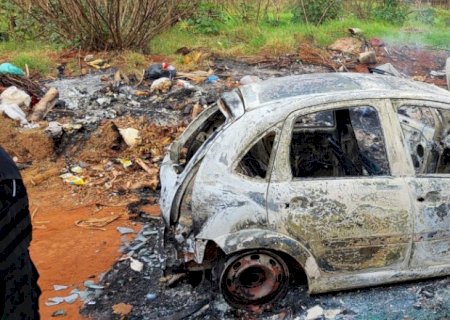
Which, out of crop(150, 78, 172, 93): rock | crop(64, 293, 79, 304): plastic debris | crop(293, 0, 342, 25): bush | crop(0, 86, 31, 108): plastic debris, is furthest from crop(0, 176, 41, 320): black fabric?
crop(293, 0, 342, 25): bush

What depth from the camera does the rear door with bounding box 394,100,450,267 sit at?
4152mm

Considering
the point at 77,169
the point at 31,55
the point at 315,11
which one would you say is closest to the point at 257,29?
the point at 315,11

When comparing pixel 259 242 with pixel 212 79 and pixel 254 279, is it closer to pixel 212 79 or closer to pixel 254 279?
pixel 254 279

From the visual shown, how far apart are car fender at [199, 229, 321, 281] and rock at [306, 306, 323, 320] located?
0.52 meters

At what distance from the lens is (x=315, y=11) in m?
15.5

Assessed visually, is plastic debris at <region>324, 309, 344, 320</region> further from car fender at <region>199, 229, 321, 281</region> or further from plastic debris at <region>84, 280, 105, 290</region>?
plastic debris at <region>84, 280, 105, 290</region>

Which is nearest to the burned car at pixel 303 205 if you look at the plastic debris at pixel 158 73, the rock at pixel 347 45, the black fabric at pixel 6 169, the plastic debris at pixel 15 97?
the black fabric at pixel 6 169

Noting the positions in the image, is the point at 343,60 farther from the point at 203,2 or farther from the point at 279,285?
the point at 279,285

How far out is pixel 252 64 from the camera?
41.5 ft

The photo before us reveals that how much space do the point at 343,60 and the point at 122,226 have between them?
8.77m

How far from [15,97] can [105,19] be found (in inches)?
157

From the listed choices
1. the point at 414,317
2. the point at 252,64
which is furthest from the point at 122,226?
the point at 252,64

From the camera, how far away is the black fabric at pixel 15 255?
87.3 inches

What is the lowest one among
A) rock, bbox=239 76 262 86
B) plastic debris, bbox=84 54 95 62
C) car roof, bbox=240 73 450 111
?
rock, bbox=239 76 262 86
